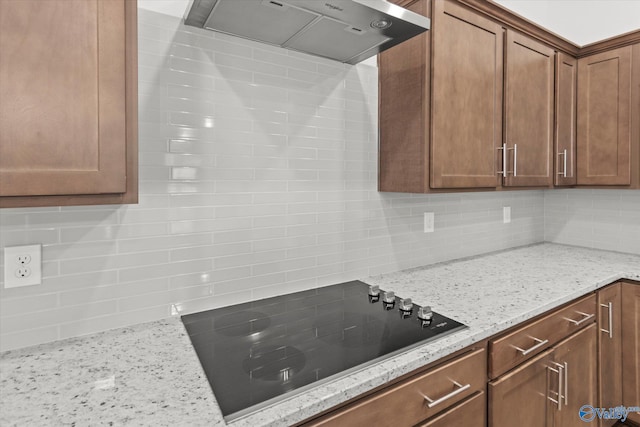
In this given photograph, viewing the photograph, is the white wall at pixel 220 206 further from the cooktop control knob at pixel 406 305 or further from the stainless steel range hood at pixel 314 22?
the cooktop control knob at pixel 406 305

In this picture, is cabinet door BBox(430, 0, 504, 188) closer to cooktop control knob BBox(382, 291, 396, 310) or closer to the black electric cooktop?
cooktop control knob BBox(382, 291, 396, 310)

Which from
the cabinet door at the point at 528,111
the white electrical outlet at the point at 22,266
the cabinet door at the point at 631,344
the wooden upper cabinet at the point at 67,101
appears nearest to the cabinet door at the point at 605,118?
the cabinet door at the point at 528,111

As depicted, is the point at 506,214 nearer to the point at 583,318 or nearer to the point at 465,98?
the point at 583,318

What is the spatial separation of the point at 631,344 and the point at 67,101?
2725 millimetres

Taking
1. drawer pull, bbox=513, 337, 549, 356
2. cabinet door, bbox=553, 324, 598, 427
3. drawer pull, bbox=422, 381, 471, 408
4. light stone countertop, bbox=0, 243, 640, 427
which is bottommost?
cabinet door, bbox=553, 324, 598, 427

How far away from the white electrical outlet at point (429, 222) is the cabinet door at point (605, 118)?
1146 millimetres

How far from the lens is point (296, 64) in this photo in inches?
62.1

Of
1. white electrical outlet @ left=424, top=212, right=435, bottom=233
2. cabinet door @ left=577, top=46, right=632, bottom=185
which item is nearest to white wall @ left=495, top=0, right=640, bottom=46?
cabinet door @ left=577, top=46, right=632, bottom=185

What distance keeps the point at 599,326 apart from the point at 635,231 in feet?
3.39

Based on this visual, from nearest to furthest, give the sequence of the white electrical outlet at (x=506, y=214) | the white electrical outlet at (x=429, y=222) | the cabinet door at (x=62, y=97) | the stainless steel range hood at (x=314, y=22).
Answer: the cabinet door at (x=62, y=97), the stainless steel range hood at (x=314, y=22), the white electrical outlet at (x=429, y=222), the white electrical outlet at (x=506, y=214)

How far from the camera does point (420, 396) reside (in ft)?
3.45

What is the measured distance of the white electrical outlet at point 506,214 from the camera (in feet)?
8.38

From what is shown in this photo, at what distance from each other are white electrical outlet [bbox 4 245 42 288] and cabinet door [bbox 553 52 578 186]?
2633mm

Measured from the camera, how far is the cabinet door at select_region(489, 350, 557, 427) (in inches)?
49.9
